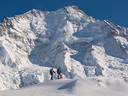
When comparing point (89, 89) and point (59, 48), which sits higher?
point (59, 48)

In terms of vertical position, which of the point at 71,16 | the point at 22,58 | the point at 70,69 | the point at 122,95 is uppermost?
the point at 71,16

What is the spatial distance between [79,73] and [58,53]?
17.4m

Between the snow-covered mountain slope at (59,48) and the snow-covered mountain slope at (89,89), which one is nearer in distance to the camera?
the snow-covered mountain slope at (89,89)

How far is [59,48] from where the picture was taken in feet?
285

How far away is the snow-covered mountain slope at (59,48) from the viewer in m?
71.4

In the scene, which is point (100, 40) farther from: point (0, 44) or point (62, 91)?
point (62, 91)

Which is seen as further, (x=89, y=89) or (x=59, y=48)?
(x=59, y=48)

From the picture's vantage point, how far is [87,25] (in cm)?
10150

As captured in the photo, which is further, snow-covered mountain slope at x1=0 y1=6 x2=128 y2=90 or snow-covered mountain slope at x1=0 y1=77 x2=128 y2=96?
snow-covered mountain slope at x1=0 y1=6 x2=128 y2=90

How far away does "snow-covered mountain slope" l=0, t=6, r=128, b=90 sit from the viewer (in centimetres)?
7141

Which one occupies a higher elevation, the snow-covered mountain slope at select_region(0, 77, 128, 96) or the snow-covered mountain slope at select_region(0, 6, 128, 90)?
the snow-covered mountain slope at select_region(0, 6, 128, 90)

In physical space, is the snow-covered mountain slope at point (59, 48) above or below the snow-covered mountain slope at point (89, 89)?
above

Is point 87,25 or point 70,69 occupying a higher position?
point 87,25

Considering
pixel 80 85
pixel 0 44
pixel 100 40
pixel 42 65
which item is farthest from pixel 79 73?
pixel 80 85
